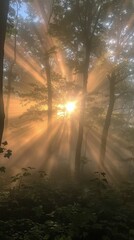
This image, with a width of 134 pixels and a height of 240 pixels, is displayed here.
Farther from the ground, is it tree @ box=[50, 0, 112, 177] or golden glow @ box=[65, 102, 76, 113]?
tree @ box=[50, 0, 112, 177]

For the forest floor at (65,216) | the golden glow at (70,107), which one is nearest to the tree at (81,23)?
the golden glow at (70,107)

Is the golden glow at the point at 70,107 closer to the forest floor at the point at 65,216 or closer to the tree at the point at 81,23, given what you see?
the tree at the point at 81,23

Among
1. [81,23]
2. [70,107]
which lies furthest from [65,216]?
[70,107]

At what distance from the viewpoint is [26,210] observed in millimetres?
10602

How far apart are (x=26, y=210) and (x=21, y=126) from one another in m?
27.9

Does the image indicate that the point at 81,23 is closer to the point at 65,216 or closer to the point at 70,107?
the point at 70,107

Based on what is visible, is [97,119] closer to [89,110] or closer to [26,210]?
[89,110]

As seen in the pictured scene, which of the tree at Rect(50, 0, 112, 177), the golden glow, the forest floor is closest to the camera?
the forest floor

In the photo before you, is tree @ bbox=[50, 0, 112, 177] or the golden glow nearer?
tree @ bbox=[50, 0, 112, 177]

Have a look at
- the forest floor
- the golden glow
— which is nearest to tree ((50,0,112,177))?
the golden glow

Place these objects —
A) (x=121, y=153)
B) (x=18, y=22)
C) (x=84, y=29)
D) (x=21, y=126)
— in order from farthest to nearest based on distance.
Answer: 1. (x=121, y=153)
2. (x=21, y=126)
3. (x=18, y=22)
4. (x=84, y=29)

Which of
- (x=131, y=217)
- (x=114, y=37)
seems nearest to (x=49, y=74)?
(x=114, y=37)

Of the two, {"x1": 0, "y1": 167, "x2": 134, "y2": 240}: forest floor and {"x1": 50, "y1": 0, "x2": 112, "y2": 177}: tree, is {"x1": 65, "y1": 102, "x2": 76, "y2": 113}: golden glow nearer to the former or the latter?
{"x1": 50, "y1": 0, "x2": 112, "y2": 177}: tree

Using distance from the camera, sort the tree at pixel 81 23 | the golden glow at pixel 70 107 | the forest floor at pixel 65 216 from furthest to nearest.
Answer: the golden glow at pixel 70 107, the tree at pixel 81 23, the forest floor at pixel 65 216
